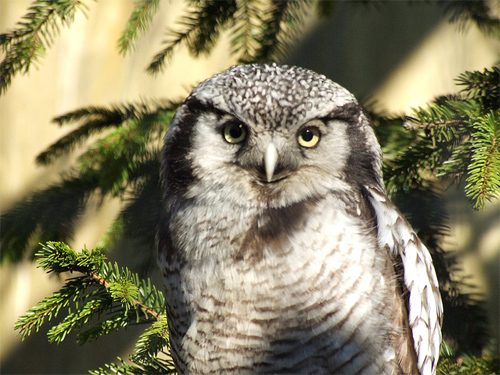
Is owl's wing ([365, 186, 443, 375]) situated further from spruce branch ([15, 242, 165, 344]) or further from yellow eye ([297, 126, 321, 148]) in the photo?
spruce branch ([15, 242, 165, 344])

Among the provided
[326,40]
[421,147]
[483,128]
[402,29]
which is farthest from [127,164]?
[402,29]

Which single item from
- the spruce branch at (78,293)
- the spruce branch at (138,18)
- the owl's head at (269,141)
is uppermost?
the spruce branch at (138,18)

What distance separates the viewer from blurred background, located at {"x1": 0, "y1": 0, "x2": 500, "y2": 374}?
7.65 ft

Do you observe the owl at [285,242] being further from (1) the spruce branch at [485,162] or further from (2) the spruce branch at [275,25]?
(2) the spruce branch at [275,25]

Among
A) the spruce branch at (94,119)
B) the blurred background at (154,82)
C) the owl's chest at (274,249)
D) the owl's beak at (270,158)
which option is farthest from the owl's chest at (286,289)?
the blurred background at (154,82)

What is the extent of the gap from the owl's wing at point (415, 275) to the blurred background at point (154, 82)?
635 mm

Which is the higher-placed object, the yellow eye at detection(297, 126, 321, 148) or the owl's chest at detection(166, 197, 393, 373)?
the yellow eye at detection(297, 126, 321, 148)

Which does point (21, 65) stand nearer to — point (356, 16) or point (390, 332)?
point (390, 332)

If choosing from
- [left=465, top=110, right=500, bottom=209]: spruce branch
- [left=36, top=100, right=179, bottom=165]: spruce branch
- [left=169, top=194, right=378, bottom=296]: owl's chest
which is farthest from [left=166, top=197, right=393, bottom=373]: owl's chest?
[left=36, top=100, right=179, bottom=165]: spruce branch

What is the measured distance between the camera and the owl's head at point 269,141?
124cm

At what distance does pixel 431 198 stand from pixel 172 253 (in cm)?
94

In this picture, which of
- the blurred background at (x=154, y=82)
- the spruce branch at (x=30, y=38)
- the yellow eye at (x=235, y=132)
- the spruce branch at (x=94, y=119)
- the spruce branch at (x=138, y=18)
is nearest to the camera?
the yellow eye at (x=235, y=132)

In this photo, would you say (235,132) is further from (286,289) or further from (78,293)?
(78,293)

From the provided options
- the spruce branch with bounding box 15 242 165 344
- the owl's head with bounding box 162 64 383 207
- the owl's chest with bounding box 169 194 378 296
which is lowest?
the spruce branch with bounding box 15 242 165 344
